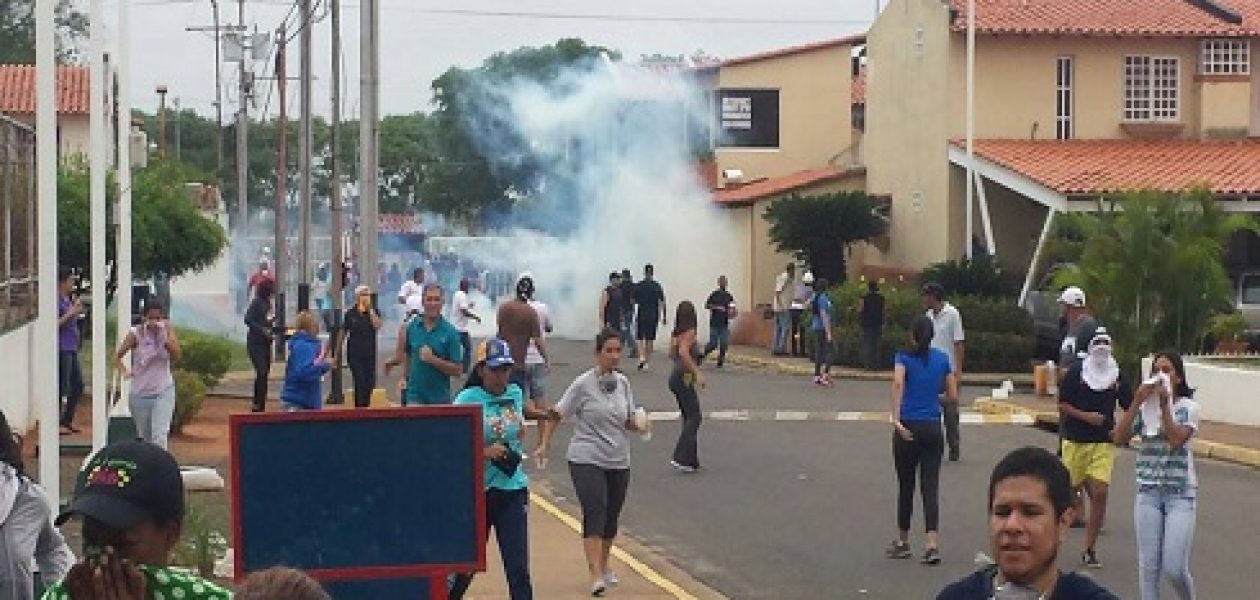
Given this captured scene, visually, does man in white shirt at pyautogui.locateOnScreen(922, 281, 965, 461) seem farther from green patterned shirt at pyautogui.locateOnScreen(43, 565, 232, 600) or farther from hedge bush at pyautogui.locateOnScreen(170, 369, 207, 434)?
green patterned shirt at pyautogui.locateOnScreen(43, 565, 232, 600)

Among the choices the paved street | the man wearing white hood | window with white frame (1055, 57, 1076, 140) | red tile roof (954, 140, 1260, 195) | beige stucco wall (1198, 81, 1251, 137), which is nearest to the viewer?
the paved street

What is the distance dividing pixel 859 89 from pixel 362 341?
34432mm

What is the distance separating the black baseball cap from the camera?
15.5 ft

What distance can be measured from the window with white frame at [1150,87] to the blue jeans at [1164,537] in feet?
119

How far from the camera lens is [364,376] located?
2733 cm

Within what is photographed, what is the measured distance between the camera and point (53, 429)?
12.4 meters

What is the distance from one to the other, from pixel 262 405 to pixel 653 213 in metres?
27.8

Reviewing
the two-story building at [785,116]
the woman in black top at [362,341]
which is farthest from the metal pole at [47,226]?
the two-story building at [785,116]

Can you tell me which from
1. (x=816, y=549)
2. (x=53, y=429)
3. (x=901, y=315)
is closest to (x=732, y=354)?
(x=901, y=315)

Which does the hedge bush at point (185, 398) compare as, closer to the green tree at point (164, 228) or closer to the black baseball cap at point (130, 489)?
the green tree at point (164, 228)

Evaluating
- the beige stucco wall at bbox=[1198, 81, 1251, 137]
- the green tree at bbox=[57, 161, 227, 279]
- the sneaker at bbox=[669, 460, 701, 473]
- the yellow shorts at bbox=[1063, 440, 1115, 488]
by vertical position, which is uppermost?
the beige stucco wall at bbox=[1198, 81, 1251, 137]

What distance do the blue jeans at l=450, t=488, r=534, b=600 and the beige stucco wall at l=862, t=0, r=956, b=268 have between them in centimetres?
3530

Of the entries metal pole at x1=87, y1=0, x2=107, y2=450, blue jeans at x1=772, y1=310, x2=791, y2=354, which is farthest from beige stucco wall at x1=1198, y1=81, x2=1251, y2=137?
metal pole at x1=87, y1=0, x2=107, y2=450

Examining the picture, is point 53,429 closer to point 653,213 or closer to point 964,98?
point 964,98
